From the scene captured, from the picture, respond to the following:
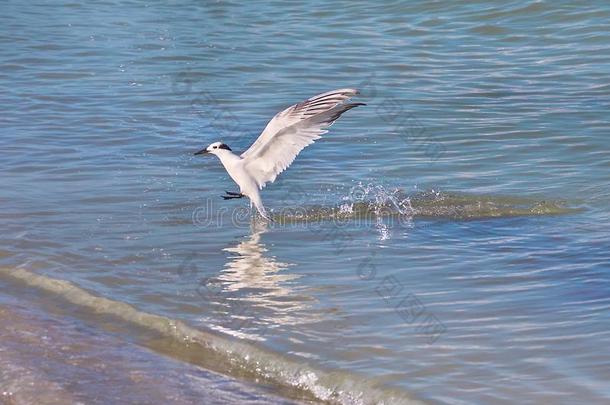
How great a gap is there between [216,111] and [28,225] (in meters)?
4.67

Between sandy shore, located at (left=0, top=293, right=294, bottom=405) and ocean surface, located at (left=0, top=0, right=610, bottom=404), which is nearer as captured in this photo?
sandy shore, located at (left=0, top=293, right=294, bottom=405)

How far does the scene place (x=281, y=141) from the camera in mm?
9469

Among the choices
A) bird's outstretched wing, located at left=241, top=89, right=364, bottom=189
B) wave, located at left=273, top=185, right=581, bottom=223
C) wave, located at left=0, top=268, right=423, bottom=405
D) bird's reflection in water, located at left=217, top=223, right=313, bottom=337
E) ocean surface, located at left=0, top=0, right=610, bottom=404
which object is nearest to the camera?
wave, located at left=0, top=268, right=423, bottom=405

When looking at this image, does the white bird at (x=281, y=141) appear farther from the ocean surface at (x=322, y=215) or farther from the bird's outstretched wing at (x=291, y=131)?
the ocean surface at (x=322, y=215)

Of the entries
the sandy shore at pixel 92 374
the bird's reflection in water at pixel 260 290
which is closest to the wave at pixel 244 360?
the sandy shore at pixel 92 374

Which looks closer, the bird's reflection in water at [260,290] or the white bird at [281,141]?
the bird's reflection in water at [260,290]

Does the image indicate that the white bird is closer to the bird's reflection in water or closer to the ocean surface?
the ocean surface

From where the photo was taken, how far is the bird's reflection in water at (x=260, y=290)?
23.9ft

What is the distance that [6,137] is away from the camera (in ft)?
40.1

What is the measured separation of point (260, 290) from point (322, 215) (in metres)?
2.07

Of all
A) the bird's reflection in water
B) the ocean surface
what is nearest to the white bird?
the ocean surface

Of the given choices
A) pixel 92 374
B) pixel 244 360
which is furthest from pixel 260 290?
pixel 92 374

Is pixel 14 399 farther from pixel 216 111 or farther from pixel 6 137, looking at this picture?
pixel 216 111

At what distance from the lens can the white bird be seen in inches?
360
